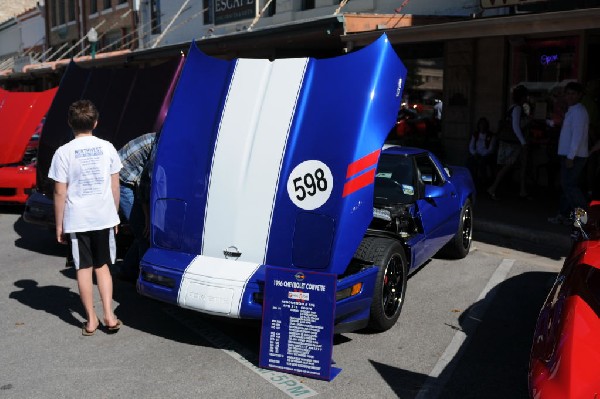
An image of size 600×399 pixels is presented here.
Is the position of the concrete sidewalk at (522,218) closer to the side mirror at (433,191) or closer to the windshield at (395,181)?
the side mirror at (433,191)

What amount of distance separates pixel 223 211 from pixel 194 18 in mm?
17570

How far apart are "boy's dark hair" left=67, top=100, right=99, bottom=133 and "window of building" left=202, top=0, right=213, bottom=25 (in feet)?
51.6

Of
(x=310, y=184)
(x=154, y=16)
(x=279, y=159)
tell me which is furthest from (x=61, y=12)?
(x=310, y=184)

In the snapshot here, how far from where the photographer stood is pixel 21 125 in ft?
34.1

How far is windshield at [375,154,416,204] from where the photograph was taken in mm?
6074

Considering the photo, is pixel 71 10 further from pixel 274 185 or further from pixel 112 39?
pixel 274 185

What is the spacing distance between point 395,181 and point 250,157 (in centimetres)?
192

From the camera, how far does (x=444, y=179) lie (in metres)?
6.93

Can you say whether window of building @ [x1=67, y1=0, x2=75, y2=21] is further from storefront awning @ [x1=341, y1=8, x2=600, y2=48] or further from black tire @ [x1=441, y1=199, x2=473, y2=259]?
black tire @ [x1=441, y1=199, x2=473, y2=259]

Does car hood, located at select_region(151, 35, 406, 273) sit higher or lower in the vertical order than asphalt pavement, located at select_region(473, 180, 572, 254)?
higher

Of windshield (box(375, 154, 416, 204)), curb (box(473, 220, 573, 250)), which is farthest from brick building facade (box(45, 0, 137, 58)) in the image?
windshield (box(375, 154, 416, 204))

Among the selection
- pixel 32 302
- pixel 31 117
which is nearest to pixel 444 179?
pixel 32 302

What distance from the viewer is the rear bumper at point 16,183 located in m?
10.4

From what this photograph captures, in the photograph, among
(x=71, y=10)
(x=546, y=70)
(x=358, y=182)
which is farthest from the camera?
(x=71, y=10)
